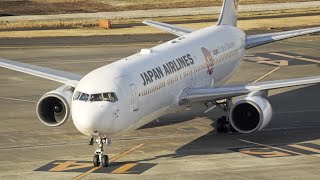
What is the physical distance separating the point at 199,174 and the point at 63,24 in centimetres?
6665

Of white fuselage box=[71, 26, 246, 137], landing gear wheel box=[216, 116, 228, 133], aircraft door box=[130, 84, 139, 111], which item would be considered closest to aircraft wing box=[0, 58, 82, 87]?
white fuselage box=[71, 26, 246, 137]

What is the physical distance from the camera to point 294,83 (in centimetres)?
4609

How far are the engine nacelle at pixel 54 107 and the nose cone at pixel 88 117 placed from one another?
5394 millimetres

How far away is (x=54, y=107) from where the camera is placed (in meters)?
45.2

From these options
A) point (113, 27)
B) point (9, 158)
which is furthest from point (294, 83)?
point (113, 27)

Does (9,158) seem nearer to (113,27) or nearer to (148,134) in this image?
(148,134)

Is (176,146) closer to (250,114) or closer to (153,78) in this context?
(153,78)

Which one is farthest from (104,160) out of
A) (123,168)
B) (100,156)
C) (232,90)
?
(232,90)

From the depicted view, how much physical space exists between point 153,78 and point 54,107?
18.8ft

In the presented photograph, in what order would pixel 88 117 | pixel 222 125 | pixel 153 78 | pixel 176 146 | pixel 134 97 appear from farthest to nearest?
pixel 222 125
pixel 176 146
pixel 153 78
pixel 134 97
pixel 88 117

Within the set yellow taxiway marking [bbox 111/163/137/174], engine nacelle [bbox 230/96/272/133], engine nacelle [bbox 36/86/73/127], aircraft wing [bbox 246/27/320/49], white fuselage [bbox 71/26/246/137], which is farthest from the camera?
aircraft wing [bbox 246/27/320/49]

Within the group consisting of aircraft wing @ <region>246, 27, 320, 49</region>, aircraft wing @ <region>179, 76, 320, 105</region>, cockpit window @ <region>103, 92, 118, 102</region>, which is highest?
aircraft wing @ <region>246, 27, 320, 49</region>

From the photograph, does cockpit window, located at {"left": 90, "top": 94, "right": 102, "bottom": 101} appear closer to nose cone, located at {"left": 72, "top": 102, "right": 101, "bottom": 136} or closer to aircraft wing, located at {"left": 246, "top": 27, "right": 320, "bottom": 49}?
nose cone, located at {"left": 72, "top": 102, "right": 101, "bottom": 136}

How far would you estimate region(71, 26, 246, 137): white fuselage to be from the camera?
39147 mm
